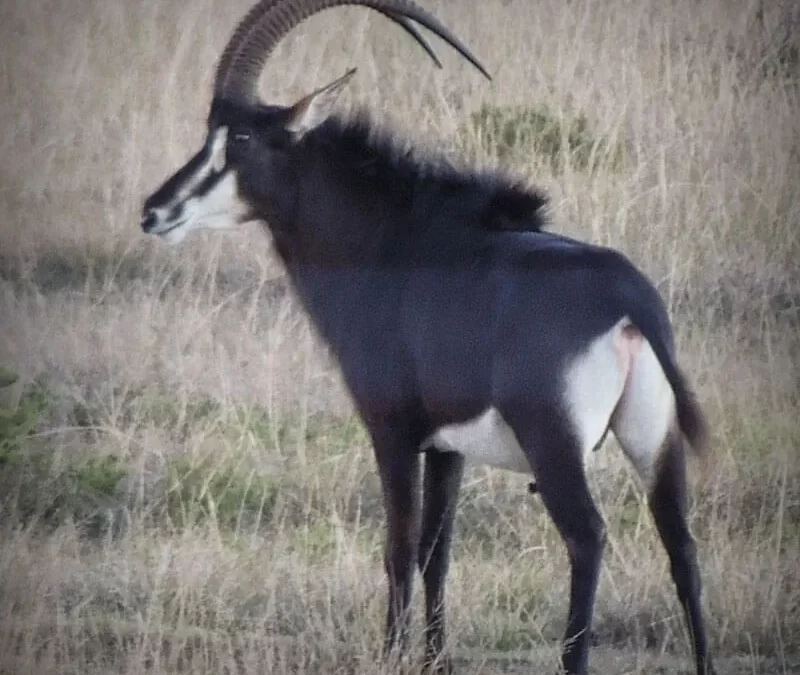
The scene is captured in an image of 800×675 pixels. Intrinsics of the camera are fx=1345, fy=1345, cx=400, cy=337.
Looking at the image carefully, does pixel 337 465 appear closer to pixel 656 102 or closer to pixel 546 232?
pixel 546 232

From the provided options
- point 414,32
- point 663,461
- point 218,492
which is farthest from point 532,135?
point 218,492

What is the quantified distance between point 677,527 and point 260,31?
106cm

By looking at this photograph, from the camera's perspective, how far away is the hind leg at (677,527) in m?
2.10

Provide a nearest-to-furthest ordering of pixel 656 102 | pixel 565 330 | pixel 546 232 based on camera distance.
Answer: pixel 565 330
pixel 546 232
pixel 656 102

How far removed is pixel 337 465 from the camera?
7.63 ft

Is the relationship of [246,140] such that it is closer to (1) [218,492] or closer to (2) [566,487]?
(1) [218,492]

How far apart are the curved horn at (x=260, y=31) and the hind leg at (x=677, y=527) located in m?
0.84

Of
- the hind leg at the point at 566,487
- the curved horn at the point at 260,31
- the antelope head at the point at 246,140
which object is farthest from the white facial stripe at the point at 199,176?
the hind leg at the point at 566,487

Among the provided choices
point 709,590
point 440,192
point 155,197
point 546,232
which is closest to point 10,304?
point 155,197

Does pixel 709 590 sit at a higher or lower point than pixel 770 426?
lower

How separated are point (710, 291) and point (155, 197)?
97 centimetres

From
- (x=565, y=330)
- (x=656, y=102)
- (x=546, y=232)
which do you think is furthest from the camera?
(x=656, y=102)

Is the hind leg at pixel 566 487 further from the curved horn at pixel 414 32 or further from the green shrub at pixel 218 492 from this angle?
the curved horn at pixel 414 32

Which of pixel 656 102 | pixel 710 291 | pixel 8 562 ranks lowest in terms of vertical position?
pixel 8 562
